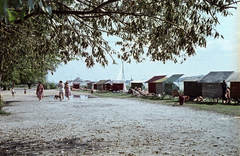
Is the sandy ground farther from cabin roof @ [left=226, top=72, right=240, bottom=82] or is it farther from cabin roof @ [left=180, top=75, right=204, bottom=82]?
cabin roof @ [left=180, top=75, right=204, bottom=82]

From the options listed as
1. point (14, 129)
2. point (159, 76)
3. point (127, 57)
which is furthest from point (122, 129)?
point (159, 76)

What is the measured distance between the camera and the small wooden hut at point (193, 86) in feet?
81.1

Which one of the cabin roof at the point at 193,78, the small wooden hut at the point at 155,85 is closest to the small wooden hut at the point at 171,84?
the cabin roof at the point at 193,78

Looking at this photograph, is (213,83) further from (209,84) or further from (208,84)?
(208,84)

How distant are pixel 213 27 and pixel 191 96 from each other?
20.5 metres

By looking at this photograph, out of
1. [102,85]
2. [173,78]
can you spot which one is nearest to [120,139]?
[173,78]

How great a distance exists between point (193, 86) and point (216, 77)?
128 inches

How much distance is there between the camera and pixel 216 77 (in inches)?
892

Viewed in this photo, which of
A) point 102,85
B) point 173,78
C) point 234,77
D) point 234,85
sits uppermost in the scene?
point 173,78

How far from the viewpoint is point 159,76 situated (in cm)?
3388

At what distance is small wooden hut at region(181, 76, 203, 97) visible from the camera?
81.1 ft

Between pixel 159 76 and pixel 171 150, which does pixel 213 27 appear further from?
pixel 159 76

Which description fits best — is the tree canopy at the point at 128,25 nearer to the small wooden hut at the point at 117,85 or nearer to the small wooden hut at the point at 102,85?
the small wooden hut at the point at 117,85

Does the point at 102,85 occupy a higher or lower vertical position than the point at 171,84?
lower
